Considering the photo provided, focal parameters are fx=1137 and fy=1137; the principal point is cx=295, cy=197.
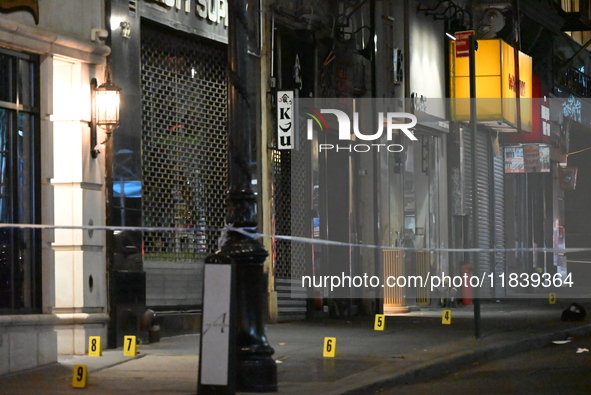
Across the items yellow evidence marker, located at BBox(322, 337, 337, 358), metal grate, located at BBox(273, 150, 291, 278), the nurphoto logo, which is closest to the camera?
yellow evidence marker, located at BBox(322, 337, 337, 358)

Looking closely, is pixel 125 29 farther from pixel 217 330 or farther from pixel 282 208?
pixel 217 330

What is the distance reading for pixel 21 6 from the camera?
12.3 meters

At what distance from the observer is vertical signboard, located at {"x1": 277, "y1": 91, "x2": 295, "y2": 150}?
61.5ft

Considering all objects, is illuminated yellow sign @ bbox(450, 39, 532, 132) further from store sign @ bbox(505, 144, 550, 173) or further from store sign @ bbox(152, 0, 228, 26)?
store sign @ bbox(152, 0, 228, 26)

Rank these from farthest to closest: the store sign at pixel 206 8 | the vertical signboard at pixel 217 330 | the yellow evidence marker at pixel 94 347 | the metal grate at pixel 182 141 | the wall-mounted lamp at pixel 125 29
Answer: the store sign at pixel 206 8, the metal grate at pixel 182 141, the wall-mounted lamp at pixel 125 29, the yellow evidence marker at pixel 94 347, the vertical signboard at pixel 217 330

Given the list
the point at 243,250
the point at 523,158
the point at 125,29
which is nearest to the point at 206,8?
the point at 125,29

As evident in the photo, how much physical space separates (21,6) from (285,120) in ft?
23.4

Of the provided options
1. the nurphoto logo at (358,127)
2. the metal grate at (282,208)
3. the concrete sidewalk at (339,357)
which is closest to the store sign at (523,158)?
the nurphoto logo at (358,127)

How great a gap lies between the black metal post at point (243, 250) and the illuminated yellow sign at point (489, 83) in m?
18.2

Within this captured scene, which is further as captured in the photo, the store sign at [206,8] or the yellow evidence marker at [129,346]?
the store sign at [206,8]

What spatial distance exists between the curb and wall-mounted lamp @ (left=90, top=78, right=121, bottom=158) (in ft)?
15.2

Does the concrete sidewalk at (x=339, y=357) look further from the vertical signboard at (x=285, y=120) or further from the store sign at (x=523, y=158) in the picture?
the store sign at (x=523, y=158)

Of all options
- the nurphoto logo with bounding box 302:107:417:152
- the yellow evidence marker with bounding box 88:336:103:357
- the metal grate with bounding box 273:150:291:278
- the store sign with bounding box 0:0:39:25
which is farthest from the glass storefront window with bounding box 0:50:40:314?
the nurphoto logo with bounding box 302:107:417:152

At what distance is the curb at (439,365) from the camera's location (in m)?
10.7
